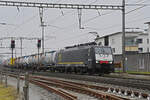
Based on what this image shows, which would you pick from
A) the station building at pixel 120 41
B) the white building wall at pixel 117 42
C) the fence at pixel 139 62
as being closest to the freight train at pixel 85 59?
the fence at pixel 139 62

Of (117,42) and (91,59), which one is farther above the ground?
(117,42)

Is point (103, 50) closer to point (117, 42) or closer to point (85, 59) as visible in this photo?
point (85, 59)

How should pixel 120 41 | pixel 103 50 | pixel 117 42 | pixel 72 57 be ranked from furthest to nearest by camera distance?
pixel 117 42 → pixel 120 41 → pixel 72 57 → pixel 103 50

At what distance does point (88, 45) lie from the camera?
1113 inches

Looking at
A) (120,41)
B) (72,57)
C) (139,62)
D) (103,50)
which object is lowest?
(139,62)

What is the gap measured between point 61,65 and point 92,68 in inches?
409

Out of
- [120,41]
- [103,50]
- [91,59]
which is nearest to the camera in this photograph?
[91,59]

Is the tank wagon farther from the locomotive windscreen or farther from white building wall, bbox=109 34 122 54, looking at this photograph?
white building wall, bbox=109 34 122 54

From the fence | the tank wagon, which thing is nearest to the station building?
the fence

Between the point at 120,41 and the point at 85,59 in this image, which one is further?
the point at 120,41

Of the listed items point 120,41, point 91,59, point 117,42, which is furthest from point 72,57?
point 117,42

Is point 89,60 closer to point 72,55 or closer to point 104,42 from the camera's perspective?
point 72,55

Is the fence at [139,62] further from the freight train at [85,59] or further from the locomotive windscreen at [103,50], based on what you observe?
the freight train at [85,59]

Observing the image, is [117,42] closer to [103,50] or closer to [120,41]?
[120,41]
